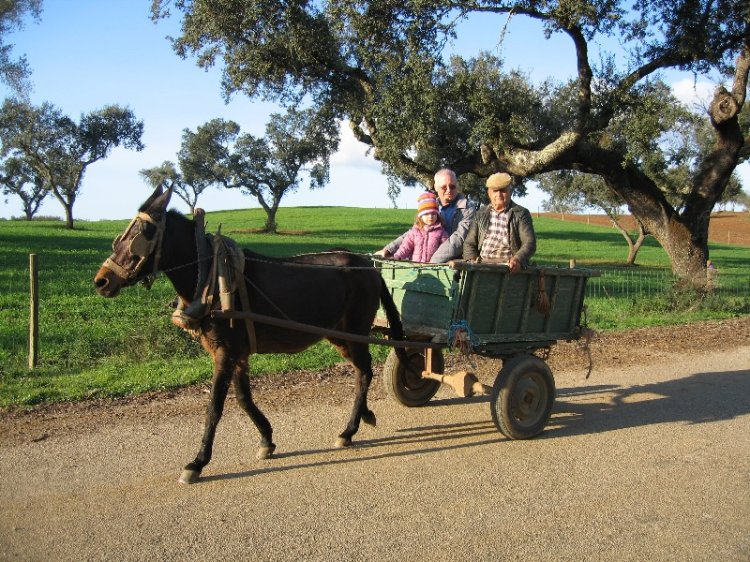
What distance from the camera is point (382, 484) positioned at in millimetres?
5090

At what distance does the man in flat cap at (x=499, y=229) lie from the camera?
656 centimetres

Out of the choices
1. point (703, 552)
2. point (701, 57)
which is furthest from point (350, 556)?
point (701, 57)

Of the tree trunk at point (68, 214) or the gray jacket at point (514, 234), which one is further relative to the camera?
the tree trunk at point (68, 214)

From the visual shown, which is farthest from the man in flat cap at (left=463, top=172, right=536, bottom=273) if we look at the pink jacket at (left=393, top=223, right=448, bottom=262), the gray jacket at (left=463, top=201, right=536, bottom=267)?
the pink jacket at (left=393, top=223, right=448, bottom=262)

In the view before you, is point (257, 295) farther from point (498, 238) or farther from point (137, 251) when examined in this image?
point (498, 238)

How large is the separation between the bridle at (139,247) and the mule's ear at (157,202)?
0.05 m

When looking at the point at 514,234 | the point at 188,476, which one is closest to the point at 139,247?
the point at 188,476

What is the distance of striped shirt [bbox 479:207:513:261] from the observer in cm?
665

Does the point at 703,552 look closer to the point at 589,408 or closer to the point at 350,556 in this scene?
the point at 350,556

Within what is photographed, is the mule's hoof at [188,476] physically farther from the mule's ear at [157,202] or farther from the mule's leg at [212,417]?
the mule's ear at [157,202]

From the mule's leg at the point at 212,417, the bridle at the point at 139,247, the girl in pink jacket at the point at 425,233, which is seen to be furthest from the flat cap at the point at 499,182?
the bridle at the point at 139,247

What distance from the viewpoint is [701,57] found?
15.2 m

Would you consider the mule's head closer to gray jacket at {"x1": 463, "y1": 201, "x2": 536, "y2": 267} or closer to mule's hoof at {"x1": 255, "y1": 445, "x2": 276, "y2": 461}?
mule's hoof at {"x1": 255, "y1": 445, "x2": 276, "y2": 461}

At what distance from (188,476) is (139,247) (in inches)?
68.8
